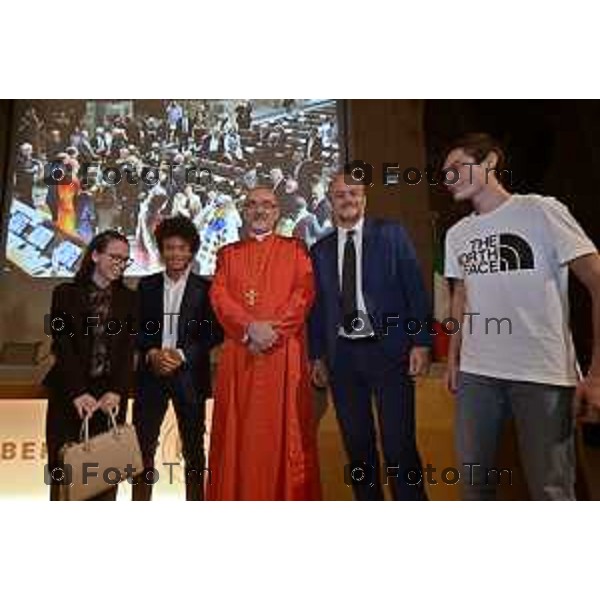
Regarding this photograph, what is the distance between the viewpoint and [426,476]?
225 centimetres

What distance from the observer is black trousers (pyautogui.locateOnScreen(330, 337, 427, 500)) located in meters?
2.25

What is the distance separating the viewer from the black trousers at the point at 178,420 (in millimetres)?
2250

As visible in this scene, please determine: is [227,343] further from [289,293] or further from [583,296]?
[583,296]

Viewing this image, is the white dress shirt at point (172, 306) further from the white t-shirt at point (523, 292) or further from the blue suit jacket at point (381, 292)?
the white t-shirt at point (523, 292)

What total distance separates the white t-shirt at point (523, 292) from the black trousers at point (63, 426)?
108cm

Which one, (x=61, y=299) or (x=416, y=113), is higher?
(x=416, y=113)

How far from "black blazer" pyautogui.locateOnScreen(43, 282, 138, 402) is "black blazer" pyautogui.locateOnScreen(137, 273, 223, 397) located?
1.4 inches

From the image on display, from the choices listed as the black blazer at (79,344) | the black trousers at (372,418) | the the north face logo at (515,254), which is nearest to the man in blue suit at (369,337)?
the black trousers at (372,418)

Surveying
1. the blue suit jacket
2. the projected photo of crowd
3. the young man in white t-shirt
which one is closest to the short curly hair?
the projected photo of crowd
